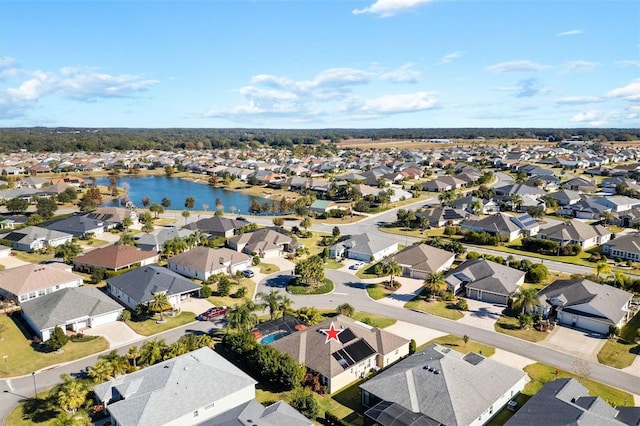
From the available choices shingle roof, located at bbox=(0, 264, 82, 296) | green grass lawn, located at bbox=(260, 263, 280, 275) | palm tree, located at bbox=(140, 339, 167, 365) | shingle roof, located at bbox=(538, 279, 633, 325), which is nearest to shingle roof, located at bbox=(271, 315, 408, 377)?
palm tree, located at bbox=(140, 339, 167, 365)

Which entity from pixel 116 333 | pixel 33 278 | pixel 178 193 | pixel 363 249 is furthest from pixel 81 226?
pixel 178 193

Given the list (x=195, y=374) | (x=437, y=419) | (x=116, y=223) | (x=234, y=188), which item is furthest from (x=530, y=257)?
(x=234, y=188)

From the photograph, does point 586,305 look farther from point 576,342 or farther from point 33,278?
point 33,278

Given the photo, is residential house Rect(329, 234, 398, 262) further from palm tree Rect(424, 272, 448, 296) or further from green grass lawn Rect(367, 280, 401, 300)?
palm tree Rect(424, 272, 448, 296)

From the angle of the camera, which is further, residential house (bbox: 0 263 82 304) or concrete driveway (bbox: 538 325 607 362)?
residential house (bbox: 0 263 82 304)

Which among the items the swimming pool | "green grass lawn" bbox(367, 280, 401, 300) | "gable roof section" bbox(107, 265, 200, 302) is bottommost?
"green grass lawn" bbox(367, 280, 401, 300)

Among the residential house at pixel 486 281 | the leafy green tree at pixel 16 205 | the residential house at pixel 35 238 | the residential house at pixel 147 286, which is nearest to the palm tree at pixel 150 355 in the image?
the residential house at pixel 147 286

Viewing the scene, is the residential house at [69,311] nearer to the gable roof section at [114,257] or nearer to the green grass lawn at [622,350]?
the gable roof section at [114,257]
